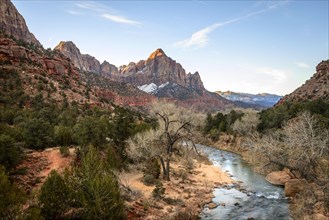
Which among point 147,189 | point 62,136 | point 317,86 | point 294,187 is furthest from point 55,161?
point 317,86

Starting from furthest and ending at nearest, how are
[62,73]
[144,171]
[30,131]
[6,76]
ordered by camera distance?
[62,73] < [6,76] < [144,171] < [30,131]

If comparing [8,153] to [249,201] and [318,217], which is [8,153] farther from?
[318,217]

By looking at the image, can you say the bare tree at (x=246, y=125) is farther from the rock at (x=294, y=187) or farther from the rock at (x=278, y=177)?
the rock at (x=294, y=187)

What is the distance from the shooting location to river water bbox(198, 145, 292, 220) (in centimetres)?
2222

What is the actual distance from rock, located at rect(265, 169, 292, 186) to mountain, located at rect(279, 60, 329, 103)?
46.4 meters

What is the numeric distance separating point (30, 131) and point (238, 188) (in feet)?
68.5

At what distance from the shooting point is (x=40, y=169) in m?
22.4

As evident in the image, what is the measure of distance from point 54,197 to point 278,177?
83.7 feet

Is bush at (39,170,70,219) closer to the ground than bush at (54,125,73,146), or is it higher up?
closer to the ground

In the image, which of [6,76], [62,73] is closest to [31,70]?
[6,76]

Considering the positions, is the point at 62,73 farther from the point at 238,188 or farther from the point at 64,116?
the point at 238,188

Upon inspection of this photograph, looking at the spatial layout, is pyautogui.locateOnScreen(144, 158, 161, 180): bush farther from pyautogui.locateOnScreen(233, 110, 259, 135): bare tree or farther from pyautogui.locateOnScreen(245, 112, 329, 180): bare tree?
pyautogui.locateOnScreen(233, 110, 259, 135): bare tree

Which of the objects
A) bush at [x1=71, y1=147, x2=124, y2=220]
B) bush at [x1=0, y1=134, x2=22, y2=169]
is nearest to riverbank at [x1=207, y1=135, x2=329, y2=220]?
bush at [x1=71, y1=147, x2=124, y2=220]

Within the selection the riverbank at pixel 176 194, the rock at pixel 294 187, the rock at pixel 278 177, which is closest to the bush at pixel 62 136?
the riverbank at pixel 176 194
